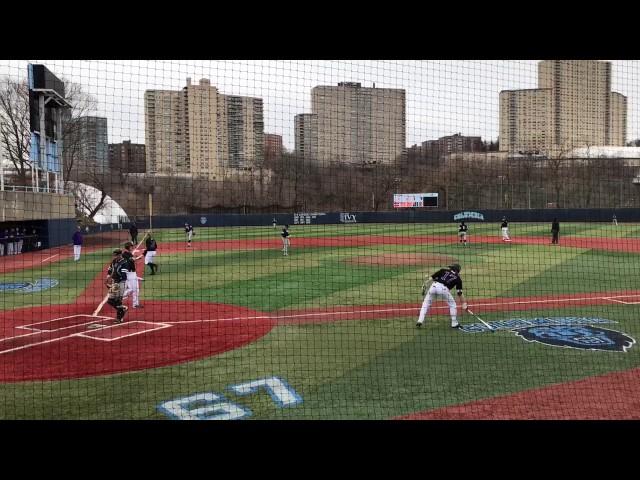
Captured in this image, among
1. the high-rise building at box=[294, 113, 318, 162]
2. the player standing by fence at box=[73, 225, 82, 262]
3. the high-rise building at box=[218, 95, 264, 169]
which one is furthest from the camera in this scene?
the player standing by fence at box=[73, 225, 82, 262]

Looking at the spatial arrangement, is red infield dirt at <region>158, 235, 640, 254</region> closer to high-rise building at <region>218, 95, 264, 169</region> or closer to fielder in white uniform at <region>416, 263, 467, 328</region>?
high-rise building at <region>218, 95, 264, 169</region>

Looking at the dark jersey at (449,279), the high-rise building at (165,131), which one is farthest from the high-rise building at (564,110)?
the high-rise building at (165,131)

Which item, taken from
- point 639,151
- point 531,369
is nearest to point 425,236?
point 639,151

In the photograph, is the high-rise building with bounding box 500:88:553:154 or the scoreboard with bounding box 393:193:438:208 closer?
the high-rise building with bounding box 500:88:553:154

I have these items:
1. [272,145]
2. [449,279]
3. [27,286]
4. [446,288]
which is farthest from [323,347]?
[27,286]

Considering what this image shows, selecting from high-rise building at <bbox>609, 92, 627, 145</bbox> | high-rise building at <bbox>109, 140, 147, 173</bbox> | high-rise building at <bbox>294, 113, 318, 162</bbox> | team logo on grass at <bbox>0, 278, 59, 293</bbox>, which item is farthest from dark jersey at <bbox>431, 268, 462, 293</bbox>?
team logo on grass at <bbox>0, 278, 59, 293</bbox>

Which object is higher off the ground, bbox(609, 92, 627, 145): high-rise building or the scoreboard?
bbox(609, 92, 627, 145): high-rise building

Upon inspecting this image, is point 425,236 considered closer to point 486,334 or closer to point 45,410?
point 486,334
